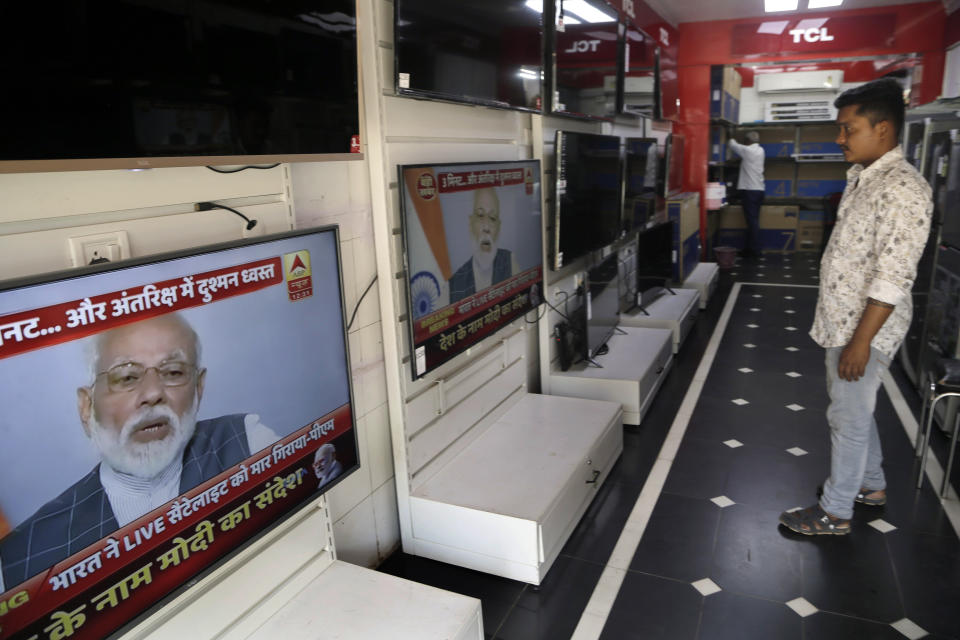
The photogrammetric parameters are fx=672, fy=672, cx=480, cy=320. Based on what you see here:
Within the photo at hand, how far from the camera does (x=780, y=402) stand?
422 cm

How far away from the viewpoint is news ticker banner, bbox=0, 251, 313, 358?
1146 millimetres

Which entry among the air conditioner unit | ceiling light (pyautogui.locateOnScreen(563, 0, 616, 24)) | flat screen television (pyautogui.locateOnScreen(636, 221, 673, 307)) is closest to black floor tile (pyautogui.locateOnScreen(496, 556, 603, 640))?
ceiling light (pyautogui.locateOnScreen(563, 0, 616, 24))

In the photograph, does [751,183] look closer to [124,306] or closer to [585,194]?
[585,194]

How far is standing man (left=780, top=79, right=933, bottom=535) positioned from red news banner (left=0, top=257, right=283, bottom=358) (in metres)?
2.03

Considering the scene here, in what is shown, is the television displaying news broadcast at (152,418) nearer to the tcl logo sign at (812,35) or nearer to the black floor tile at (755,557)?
the black floor tile at (755,557)

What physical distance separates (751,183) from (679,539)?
7.36 meters

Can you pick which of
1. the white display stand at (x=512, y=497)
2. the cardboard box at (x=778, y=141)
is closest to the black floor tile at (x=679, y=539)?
the white display stand at (x=512, y=497)

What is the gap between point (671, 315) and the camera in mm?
5281

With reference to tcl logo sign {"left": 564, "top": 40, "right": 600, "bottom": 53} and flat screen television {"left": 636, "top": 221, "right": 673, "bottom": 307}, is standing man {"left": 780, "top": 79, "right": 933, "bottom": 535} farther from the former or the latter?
flat screen television {"left": 636, "top": 221, "right": 673, "bottom": 307}

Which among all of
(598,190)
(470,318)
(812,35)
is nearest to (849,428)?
(470,318)

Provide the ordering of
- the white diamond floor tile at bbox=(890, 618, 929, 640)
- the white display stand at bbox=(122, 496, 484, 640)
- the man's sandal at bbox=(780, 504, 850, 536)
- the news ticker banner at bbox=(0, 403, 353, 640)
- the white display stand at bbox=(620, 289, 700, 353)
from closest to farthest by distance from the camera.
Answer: the news ticker banner at bbox=(0, 403, 353, 640) < the white display stand at bbox=(122, 496, 484, 640) < the white diamond floor tile at bbox=(890, 618, 929, 640) < the man's sandal at bbox=(780, 504, 850, 536) < the white display stand at bbox=(620, 289, 700, 353)

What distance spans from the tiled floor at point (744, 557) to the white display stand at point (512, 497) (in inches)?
3.8

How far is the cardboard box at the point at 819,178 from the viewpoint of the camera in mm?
9406

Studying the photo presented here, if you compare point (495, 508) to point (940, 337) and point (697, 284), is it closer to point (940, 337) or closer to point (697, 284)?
point (940, 337)
